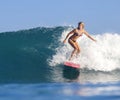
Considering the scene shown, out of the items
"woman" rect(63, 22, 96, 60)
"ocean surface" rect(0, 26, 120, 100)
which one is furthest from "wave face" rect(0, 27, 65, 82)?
"woman" rect(63, 22, 96, 60)

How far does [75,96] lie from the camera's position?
11336 millimetres

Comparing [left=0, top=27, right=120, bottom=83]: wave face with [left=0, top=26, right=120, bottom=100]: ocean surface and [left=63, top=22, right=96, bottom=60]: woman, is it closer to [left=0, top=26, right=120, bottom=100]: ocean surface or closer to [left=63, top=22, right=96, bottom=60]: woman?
[left=0, top=26, right=120, bottom=100]: ocean surface

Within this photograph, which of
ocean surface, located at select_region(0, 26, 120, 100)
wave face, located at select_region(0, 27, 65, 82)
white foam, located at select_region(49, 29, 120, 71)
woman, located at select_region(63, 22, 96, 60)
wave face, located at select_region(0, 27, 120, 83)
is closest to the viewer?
ocean surface, located at select_region(0, 26, 120, 100)

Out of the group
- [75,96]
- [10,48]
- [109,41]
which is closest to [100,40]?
[109,41]

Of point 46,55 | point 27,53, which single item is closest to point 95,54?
point 46,55

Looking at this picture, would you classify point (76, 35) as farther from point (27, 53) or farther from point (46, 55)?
point (27, 53)

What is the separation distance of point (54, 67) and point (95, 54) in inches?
112

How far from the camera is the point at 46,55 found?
20.2 m

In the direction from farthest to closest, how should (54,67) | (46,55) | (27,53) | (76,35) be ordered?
(27,53) < (46,55) < (54,67) < (76,35)

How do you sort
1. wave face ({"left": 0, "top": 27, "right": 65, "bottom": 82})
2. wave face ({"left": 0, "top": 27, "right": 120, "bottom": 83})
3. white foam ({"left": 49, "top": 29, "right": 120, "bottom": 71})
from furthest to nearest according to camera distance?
white foam ({"left": 49, "top": 29, "right": 120, "bottom": 71}) < wave face ({"left": 0, "top": 27, "right": 120, "bottom": 83}) < wave face ({"left": 0, "top": 27, "right": 65, "bottom": 82})

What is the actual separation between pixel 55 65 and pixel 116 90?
21.5 feet

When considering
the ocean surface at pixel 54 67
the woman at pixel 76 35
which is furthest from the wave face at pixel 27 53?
the woman at pixel 76 35

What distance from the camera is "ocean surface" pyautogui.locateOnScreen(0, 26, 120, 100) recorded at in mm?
11867

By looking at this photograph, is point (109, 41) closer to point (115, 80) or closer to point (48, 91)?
point (115, 80)
